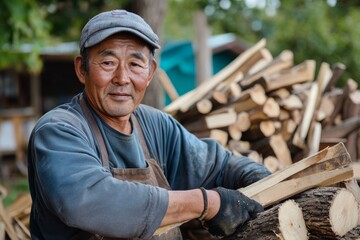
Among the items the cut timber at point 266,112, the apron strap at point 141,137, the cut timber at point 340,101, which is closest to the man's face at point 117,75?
the apron strap at point 141,137

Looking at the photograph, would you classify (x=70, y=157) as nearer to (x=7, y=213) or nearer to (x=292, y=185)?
(x=292, y=185)

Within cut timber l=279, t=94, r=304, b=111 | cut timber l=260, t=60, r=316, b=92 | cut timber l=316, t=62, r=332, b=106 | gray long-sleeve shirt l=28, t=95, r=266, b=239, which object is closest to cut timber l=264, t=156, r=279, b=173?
cut timber l=279, t=94, r=304, b=111

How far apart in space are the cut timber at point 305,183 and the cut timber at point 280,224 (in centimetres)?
17

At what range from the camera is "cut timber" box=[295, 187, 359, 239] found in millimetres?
2613

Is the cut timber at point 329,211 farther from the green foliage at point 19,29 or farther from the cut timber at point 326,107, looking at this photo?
the green foliage at point 19,29

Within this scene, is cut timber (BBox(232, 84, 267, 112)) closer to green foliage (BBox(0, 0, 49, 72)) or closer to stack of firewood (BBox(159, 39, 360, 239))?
stack of firewood (BBox(159, 39, 360, 239))

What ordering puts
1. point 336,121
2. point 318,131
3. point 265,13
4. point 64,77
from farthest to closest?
point 265,13 < point 64,77 < point 336,121 < point 318,131

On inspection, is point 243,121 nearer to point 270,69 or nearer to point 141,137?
point 270,69

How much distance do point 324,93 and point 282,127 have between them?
1062 millimetres

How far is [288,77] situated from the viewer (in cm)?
554

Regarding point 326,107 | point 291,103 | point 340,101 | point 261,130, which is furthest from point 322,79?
point 261,130

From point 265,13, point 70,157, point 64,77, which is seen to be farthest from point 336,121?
point 265,13

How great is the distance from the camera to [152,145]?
10.5 feet

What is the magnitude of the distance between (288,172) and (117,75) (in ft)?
3.44
